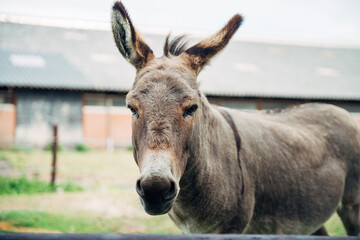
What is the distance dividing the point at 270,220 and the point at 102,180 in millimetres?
8084

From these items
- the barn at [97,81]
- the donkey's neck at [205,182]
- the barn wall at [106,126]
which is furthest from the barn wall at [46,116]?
the donkey's neck at [205,182]

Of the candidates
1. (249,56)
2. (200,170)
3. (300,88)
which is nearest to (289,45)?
(249,56)

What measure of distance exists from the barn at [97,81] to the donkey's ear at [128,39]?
17.0 m

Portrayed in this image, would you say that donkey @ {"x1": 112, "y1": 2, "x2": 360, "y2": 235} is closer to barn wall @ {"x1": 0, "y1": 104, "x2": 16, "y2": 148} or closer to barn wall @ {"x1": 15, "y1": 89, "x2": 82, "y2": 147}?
barn wall @ {"x1": 15, "y1": 89, "x2": 82, "y2": 147}

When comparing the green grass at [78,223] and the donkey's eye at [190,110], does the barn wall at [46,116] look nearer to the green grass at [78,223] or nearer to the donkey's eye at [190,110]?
the green grass at [78,223]

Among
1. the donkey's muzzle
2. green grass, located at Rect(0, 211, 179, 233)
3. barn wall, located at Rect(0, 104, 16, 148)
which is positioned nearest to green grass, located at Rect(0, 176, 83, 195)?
green grass, located at Rect(0, 211, 179, 233)

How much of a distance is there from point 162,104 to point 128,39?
33.3 inches

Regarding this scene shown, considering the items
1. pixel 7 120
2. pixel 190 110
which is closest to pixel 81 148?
pixel 7 120

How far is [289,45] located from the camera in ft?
94.2

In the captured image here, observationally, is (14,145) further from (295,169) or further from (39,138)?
(295,169)

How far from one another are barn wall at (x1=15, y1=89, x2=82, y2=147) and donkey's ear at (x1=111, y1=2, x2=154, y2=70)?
1714 centimetres

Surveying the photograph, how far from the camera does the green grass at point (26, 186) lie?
339 inches

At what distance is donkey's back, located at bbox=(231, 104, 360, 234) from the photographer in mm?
3459

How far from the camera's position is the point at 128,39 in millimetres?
2871
